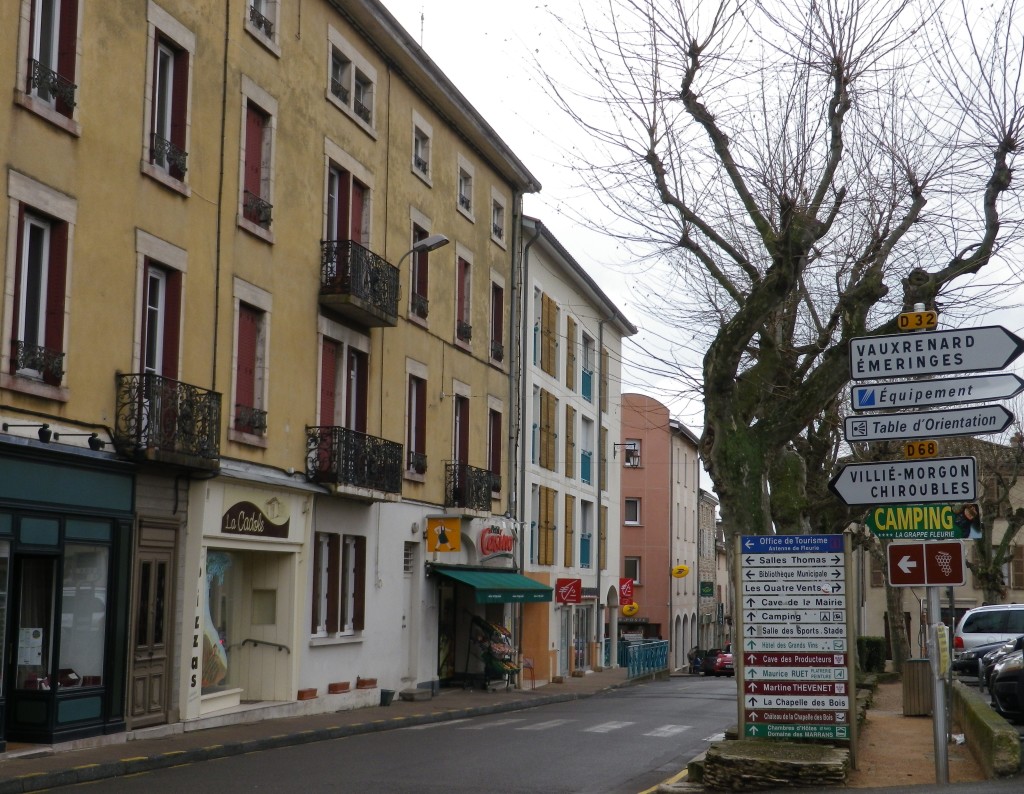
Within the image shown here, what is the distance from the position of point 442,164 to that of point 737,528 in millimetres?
16019

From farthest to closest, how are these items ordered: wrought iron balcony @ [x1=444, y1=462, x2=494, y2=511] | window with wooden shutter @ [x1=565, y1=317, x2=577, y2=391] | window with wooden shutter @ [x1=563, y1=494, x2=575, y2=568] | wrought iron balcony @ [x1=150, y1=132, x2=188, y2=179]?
window with wooden shutter @ [x1=563, y1=494, x2=575, y2=568] → window with wooden shutter @ [x1=565, y1=317, x2=577, y2=391] → wrought iron balcony @ [x1=444, y1=462, x2=494, y2=511] → wrought iron balcony @ [x1=150, y1=132, x2=188, y2=179]

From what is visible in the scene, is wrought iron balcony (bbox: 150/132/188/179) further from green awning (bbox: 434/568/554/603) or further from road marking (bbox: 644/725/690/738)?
green awning (bbox: 434/568/554/603)

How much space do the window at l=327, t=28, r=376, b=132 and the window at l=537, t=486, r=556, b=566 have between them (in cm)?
1513

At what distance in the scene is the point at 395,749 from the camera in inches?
648

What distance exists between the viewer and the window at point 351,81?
2297 centimetres

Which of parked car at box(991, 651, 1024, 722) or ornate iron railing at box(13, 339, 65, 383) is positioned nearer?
ornate iron railing at box(13, 339, 65, 383)

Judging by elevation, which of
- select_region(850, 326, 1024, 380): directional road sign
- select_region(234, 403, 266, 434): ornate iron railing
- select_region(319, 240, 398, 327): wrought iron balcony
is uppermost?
select_region(319, 240, 398, 327): wrought iron balcony

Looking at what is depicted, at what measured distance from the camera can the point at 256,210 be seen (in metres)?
20.0

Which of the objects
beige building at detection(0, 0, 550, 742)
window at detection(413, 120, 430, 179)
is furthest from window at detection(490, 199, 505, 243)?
window at detection(413, 120, 430, 179)

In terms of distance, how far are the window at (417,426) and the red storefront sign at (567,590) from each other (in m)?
11.5

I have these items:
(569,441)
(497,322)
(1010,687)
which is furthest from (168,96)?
(569,441)

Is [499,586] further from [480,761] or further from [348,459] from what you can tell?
[480,761]

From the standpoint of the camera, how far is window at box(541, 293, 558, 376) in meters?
36.6

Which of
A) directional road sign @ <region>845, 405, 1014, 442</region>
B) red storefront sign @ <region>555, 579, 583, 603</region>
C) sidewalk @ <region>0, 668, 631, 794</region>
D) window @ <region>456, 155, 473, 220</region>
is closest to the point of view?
directional road sign @ <region>845, 405, 1014, 442</region>
